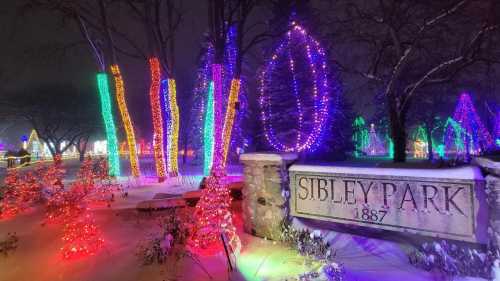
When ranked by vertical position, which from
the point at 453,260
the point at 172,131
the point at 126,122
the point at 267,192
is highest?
the point at 126,122

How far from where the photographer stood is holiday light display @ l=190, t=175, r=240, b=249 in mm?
5062

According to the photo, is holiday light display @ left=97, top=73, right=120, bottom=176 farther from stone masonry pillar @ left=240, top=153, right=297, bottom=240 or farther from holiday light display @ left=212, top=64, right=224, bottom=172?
stone masonry pillar @ left=240, top=153, right=297, bottom=240

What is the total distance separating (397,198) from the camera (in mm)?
4199

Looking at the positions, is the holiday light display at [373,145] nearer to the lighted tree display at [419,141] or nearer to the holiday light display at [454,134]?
the lighted tree display at [419,141]

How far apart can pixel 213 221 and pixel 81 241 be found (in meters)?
2.28

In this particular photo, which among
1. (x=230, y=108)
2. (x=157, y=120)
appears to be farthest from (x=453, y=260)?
(x=157, y=120)

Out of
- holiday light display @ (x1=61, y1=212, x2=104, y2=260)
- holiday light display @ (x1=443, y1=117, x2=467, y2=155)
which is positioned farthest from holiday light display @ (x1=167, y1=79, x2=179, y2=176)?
holiday light display @ (x1=443, y1=117, x2=467, y2=155)

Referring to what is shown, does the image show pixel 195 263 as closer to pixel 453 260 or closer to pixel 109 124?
pixel 453 260

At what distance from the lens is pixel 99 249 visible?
17.5 feet

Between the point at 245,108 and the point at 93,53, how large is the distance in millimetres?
12018

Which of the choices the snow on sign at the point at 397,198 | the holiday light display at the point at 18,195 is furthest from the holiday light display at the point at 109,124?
the snow on sign at the point at 397,198

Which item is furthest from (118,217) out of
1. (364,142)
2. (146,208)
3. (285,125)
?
(364,142)

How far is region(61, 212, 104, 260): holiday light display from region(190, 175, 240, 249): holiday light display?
172 cm

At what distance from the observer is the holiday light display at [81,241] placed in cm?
520
